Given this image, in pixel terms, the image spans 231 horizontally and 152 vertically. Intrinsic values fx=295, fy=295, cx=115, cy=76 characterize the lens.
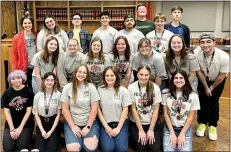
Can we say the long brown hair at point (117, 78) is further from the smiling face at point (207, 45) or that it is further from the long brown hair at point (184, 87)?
the smiling face at point (207, 45)

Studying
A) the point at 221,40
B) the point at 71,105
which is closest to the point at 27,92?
the point at 71,105

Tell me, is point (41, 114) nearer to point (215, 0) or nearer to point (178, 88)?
point (178, 88)

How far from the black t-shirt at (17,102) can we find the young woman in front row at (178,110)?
4.76ft

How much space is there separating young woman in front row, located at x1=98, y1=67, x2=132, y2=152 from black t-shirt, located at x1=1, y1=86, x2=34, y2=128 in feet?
2.55

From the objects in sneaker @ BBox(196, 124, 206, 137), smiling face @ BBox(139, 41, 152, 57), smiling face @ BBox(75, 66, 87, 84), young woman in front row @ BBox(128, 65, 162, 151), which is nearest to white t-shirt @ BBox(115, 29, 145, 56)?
smiling face @ BBox(139, 41, 152, 57)

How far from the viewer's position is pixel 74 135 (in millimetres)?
3018

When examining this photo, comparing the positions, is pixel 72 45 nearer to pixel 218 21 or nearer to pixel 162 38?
pixel 162 38

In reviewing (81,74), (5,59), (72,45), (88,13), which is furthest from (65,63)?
(88,13)

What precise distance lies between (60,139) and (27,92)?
2.13 feet

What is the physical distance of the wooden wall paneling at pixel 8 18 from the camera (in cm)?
588

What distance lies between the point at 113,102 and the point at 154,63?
672mm

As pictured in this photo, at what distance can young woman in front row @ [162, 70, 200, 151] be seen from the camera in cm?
300

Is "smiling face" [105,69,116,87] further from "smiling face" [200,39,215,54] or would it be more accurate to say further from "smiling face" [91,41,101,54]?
"smiling face" [200,39,215,54]

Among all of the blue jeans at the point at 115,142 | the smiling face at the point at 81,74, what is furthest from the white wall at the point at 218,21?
the blue jeans at the point at 115,142
